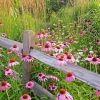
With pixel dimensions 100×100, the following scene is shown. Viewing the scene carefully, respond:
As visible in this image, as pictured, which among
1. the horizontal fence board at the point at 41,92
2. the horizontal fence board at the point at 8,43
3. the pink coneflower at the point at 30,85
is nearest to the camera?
the horizontal fence board at the point at 41,92

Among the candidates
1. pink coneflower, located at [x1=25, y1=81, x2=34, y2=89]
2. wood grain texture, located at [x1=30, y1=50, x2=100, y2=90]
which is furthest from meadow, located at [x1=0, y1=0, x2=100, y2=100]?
wood grain texture, located at [x1=30, y1=50, x2=100, y2=90]

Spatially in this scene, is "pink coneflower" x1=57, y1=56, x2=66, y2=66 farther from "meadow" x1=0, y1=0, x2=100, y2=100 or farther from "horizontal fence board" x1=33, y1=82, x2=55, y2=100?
"horizontal fence board" x1=33, y1=82, x2=55, y2=100

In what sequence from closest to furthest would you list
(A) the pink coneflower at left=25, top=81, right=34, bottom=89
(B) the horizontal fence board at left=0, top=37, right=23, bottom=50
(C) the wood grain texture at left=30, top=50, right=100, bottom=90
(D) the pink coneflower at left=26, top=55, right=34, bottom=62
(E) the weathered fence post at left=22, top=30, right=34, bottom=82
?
(C) the wood grain texture at left=30, top=50, right=100, bottom=90, (A) the pink coneflower at left=25, top=81, right=34, bottom=89, (D) the pink coneflower at left=26, top=55, right=34, bottom=62, (E) the weathered fence post at left=22, top=30, right=34, bottom=82, (B) the horizontal fence board at left=0, top=37, right=23, bottom=50

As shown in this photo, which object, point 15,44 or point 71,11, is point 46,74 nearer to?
point 15,44

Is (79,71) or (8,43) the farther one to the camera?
(8,43)

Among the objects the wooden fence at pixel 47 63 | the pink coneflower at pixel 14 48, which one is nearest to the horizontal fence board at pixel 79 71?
the wooden fence at pixel 47 63

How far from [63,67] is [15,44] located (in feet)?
3.52

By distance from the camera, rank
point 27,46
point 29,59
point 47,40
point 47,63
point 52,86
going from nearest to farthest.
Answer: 1. point 47,63
2. point 52,86
3. point 29,59
4. point 27,46
5. point 47,40

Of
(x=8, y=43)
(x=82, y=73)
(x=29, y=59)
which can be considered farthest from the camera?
(x=8, y=43)

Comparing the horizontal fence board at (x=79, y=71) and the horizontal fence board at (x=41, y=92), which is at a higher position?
the horizontal fence board at (x=79, y=71)

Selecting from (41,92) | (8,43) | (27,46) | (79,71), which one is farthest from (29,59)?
(79,71)

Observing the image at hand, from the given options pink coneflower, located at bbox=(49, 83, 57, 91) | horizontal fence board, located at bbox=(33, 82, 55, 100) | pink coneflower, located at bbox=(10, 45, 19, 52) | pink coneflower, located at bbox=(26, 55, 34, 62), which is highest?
pink coneflower, located at bbox=(10, 45, 19, 52)

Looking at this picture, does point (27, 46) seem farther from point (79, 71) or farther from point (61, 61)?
point (79, 71)

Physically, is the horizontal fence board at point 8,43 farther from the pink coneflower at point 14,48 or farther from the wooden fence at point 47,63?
the pink coneflower at point 14,48
